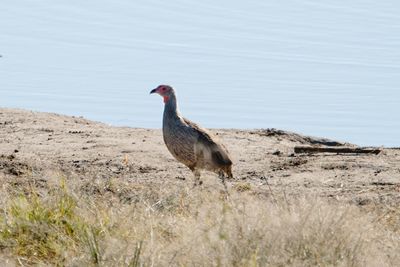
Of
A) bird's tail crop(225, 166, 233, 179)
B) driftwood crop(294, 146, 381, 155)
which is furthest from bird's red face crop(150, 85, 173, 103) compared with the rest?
driftwood crop(294, 146, 381, 155)

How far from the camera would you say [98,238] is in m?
9.34

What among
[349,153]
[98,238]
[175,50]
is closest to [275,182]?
[349,153]

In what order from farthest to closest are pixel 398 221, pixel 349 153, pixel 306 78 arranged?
pixel 306 78, pixel 349 153, pixel 398 221

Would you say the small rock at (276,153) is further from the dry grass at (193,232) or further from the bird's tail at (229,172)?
the dry grass at (193,232)

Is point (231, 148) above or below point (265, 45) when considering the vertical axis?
below

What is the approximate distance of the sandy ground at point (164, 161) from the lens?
12539 mm

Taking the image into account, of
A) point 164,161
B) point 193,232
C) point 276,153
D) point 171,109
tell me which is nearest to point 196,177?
point 171,109

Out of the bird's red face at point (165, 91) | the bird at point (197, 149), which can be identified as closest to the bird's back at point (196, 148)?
the bird at point (197, 149)

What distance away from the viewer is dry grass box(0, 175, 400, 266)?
877 cm

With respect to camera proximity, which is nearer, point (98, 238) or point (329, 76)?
point (98, 238)

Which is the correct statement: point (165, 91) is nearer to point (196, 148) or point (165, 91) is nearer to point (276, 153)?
point (196, 148)

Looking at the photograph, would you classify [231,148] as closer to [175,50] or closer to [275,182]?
[275,182]

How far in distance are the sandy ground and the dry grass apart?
114 centimetres

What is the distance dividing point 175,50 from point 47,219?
502 inches
